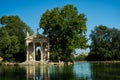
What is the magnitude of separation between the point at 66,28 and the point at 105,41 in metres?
35.1

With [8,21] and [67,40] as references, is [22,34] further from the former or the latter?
[67,40]

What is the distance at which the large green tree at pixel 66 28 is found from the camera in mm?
77438

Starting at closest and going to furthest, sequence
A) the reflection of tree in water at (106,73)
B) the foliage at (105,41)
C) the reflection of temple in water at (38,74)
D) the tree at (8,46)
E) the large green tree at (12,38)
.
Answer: the reflection of temple in water at (38,74)
the reflection of tree in water at (106,73)
the tree at (8,46)
the large green tree at (12,38)
the foliage at (105,41)

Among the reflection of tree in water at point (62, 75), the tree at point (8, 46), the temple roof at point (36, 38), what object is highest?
the temple roof at point (36, 38)

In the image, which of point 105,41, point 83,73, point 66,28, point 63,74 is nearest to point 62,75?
point 63,74

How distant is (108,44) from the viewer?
108 meters

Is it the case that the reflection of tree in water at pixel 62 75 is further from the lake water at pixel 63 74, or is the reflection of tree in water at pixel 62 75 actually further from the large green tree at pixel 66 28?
the large green tree at pixel 66 28

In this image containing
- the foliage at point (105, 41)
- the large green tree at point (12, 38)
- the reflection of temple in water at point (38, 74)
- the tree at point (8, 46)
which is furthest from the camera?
the foliage at point (105, 41)

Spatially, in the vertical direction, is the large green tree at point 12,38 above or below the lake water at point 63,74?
above

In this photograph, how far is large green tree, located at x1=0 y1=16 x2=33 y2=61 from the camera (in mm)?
81375

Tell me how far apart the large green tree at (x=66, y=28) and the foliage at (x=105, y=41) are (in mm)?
29411

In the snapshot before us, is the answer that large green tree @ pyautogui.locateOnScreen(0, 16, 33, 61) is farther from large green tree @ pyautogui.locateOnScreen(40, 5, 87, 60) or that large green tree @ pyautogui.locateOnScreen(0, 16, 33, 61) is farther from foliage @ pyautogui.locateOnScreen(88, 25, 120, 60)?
foliage @ pyautogui.locateOnScreen(88, 25, 120, 60)

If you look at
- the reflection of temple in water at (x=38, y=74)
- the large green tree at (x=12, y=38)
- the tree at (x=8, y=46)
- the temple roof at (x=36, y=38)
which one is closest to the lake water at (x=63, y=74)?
the reflection of temple in water at (x=38, y=74)

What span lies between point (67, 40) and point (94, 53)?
109ft
